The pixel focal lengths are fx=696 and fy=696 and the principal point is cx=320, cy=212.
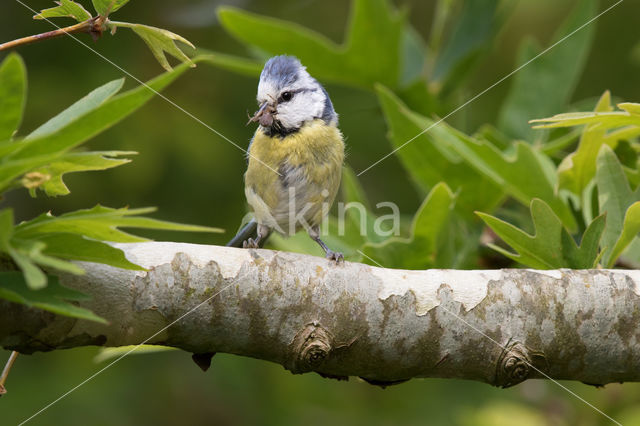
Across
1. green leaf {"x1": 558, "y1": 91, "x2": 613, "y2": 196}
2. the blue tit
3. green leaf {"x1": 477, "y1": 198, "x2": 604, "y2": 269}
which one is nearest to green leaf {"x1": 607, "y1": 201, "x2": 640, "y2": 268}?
green leaf {"x1": 477, "y1": 198, "x2": 604, "y2": 269}

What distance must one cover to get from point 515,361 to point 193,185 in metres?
2.95

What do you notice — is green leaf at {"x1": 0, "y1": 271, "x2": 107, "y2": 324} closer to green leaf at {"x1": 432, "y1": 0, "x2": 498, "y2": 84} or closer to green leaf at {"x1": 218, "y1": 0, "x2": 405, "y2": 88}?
green leaf at {"x1": 218, "y1": 0, "x2": 405, "y2": 88}

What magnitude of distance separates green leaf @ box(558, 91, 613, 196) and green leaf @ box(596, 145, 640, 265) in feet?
0.37

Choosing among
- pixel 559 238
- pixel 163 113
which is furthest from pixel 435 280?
pixel 163 113

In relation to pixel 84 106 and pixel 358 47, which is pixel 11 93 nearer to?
pixel 84 106

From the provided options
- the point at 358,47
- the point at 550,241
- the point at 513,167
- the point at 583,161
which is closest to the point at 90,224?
the point at 550,241

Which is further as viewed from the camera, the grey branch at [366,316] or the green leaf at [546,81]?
the green leaf at [546,81]

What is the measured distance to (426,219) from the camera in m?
2.25

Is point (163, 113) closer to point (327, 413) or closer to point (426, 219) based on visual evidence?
point (327, 413)

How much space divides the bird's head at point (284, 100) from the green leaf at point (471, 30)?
29.0 inches

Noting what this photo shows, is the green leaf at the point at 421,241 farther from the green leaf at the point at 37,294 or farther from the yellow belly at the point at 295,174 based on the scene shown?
the green leaf at the point at 37,294

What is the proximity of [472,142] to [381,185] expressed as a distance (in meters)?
2.52

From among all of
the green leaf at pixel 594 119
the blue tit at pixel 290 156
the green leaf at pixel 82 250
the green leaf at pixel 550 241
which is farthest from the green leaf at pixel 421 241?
the green leaf at pixel 82 250

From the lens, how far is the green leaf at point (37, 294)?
46.6 inches
